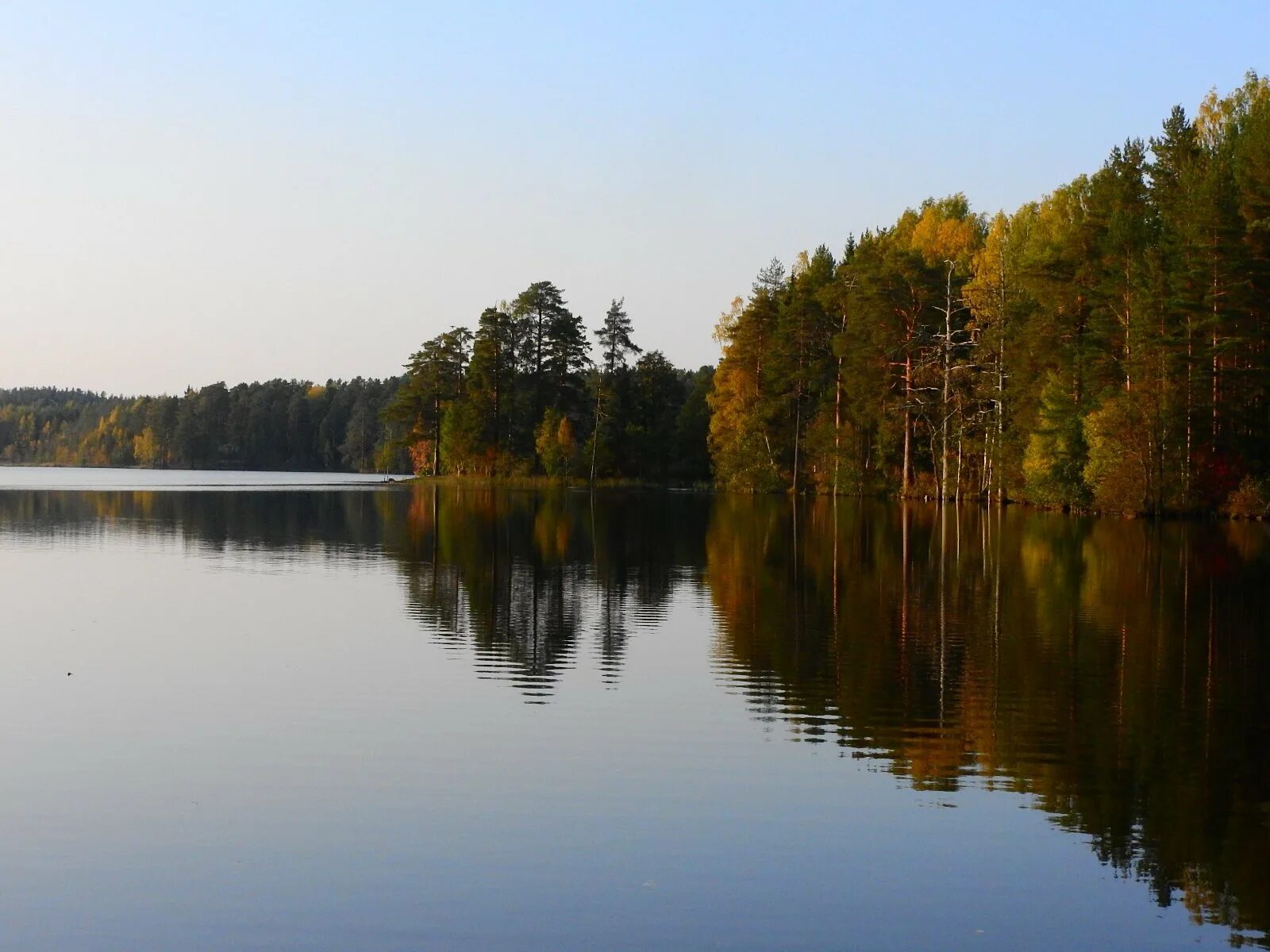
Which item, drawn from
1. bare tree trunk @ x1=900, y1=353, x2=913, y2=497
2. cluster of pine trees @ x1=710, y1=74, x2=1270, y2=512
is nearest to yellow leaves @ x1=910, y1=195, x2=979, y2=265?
cluster of pine trees @ x1=710, y1=74, x2=1270, y2=512

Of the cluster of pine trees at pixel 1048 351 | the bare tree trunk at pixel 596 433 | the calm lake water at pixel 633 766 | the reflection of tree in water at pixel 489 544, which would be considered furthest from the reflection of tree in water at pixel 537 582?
the bare tree trunk at pixel 596 433

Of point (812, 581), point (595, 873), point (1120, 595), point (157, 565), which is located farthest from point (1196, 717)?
point (157, 565)

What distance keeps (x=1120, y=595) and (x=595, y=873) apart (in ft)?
69.8

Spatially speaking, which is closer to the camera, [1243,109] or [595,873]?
[595,873]

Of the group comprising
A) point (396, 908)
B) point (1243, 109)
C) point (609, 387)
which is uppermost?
point (1243, 109)

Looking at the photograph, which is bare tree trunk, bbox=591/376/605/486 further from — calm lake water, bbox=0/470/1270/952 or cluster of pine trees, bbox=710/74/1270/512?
calm lake water, bbox=0/470/1270/952

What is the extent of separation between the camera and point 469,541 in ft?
145

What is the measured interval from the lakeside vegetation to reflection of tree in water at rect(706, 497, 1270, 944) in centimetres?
2291

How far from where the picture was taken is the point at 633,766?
1280 cm

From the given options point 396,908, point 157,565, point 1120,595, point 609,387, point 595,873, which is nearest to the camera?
point 396,908

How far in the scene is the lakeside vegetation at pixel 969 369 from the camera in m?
59.1

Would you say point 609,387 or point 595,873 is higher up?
point 609,387

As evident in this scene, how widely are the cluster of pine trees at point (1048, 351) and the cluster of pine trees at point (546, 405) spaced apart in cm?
1324

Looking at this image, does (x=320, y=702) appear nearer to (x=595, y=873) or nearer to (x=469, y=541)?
(x=595, y=873)
